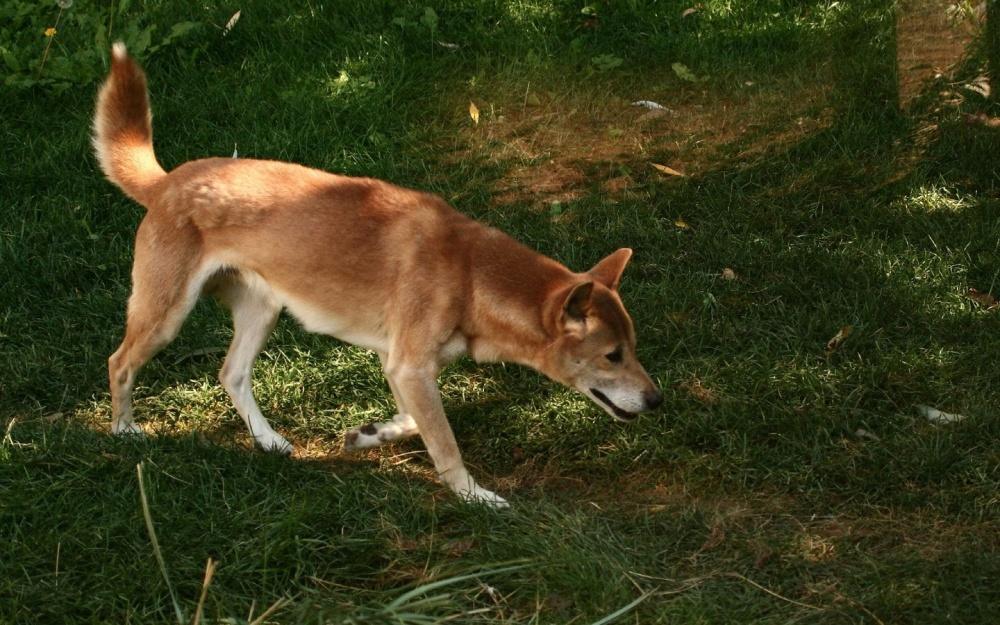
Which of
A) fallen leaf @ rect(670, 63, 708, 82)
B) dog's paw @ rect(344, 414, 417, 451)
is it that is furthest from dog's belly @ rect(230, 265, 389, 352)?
fallen leaf @ rect(670, 63, 708, 82)

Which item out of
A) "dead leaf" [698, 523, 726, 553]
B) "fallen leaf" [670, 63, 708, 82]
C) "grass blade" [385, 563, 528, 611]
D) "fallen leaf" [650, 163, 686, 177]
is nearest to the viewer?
"grass blade" [385, 563, 528, 611]

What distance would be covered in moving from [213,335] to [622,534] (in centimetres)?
278

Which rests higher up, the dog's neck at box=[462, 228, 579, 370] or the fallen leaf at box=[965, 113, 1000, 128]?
the dog's neck at box=[462, 228, 579, 370]

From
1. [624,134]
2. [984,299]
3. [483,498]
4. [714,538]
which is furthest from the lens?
[624,134]

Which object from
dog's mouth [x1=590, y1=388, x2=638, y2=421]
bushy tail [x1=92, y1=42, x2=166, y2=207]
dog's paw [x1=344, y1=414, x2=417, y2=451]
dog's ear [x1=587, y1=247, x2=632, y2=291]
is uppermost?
bushy tail [x1=92, y1=42, x2=166, y2=207]

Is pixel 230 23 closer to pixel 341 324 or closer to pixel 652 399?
pixel 341 324

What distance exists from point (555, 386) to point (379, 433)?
0.91 metres

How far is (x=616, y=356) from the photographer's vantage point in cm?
527

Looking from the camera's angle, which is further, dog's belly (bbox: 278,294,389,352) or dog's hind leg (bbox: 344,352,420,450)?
dog's hind leg (bbox: 344,352,420,450)

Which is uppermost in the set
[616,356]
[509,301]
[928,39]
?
[509,301]

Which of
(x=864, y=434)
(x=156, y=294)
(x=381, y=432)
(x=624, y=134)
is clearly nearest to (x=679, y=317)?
(x=864, y=434)

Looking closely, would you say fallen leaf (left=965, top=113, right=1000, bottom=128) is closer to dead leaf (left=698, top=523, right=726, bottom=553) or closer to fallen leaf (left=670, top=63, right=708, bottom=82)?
fallen leaf (left=670, top=63, right=708, bottom=82)

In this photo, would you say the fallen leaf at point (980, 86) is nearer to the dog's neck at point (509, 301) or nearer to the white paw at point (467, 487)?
the dog's neck at point (509, 301)

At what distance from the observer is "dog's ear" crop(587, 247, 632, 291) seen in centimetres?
545
